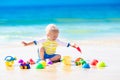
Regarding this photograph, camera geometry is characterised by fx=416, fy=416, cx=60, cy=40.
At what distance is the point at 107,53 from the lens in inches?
205

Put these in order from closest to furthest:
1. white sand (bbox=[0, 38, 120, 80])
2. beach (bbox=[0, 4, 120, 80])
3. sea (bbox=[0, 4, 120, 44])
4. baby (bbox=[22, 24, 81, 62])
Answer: white sand (bbox=[0, 38, 120, 80]) → beach (bbox=[0, 4, 120, 80]) → baby (bbox=[22, 24, 81, 62]) → sea (bbox=[0, 4, 120, 44])

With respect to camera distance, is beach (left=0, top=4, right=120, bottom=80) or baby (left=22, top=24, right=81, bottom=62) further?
baby (left=22, top=24, right=81, bottom=62)

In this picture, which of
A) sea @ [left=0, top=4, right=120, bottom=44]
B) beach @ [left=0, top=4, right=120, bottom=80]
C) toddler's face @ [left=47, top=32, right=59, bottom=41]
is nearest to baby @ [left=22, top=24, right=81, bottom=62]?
toddler's face @ [left=47, top=32, right=59, bottom=41]

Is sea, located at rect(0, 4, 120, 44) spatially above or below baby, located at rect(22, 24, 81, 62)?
above

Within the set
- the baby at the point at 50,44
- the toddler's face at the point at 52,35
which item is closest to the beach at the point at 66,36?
the baby at the point at 50,44

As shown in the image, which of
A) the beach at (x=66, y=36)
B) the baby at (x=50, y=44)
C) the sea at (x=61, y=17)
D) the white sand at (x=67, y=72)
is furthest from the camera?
the sea at (x=61, y=17)

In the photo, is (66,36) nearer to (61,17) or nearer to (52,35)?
(52,35)

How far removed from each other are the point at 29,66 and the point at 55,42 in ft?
1.98

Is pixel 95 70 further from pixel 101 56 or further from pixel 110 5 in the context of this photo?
pixel 110 5

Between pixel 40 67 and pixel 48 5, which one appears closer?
pixel 40 67

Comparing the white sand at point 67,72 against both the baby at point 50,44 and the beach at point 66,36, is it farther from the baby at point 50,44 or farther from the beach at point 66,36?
the baby at point 50,44

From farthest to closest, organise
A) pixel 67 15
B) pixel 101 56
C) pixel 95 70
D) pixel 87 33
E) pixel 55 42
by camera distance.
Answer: pixel 67 15 → pixel 87 33 → pixel 101 56 → pixel 55 42 → pixel 95 70

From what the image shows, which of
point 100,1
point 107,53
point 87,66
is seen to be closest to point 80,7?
point 100,1

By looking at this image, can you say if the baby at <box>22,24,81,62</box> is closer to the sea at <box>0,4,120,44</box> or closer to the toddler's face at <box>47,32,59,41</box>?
the toddler's face at <box>47,32,59,41</box>
